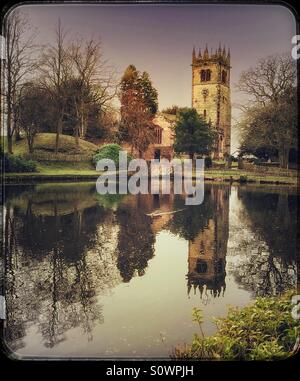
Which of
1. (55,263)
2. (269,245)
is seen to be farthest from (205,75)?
(55,263)

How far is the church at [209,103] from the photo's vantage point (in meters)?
5.49

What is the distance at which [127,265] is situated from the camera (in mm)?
5812

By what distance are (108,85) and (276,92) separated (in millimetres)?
2467

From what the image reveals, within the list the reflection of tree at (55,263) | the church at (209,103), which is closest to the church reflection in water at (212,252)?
the church at (209,103)

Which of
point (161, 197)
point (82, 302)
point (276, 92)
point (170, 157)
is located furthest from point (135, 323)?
point (276, 92)

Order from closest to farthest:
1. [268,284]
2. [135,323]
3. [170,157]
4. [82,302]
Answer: [135,323] → [82,302] → [268,284] → [170,157]

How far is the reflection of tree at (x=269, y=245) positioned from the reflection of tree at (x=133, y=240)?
1417 mm

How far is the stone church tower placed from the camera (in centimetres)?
548

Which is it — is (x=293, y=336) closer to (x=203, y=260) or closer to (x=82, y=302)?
(x=203, y=260)

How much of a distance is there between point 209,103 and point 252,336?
10.9 ft

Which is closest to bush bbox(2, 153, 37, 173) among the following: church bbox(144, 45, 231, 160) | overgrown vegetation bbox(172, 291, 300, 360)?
church bbox(144, 45, 231, 160)

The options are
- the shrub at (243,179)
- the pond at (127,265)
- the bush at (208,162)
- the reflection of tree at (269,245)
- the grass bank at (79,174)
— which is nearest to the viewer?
the pond at (127,265)

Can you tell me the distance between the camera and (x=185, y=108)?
5742mm

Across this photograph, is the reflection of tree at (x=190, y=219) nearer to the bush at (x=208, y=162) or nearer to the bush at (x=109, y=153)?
the bush at (x=208, y=162)
